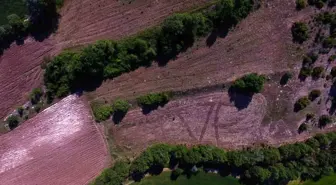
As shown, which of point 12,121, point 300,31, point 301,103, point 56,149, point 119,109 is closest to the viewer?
point 12,121

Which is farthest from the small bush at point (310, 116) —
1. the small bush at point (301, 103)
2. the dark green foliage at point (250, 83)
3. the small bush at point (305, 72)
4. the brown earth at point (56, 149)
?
the brown earth at point (56, 149)

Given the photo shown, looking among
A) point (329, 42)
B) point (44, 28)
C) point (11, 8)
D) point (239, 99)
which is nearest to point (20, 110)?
point (44, 28)

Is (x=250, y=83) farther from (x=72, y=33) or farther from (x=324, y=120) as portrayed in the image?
(x=72, y=33)

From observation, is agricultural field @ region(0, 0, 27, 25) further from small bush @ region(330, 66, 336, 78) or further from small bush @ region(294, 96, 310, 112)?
small bush @ region(330, 66, 336, 78)

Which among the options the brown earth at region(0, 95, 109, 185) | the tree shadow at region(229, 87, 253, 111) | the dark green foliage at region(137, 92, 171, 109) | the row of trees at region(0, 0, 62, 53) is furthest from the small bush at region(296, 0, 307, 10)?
the brown earth at region(0, 95, 109, 185)

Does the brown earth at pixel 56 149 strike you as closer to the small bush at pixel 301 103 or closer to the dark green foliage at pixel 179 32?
the dark green foliage at pixel 179 32

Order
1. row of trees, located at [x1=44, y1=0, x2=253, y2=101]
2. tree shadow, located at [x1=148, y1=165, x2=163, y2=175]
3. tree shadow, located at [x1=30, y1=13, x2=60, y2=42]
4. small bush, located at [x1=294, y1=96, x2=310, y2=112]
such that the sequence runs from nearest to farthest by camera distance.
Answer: row of trees, located at [x1=44, y1=0, x2=253, y2=101] < tree shadow, located at [x1=30, y1=13, x2=60, y2=42] < tree shadow, located at [x1=148, y1=165, x2=163, y2=175] < small bush, located at [x1=294, y1=96, x2=310, y2=112]
